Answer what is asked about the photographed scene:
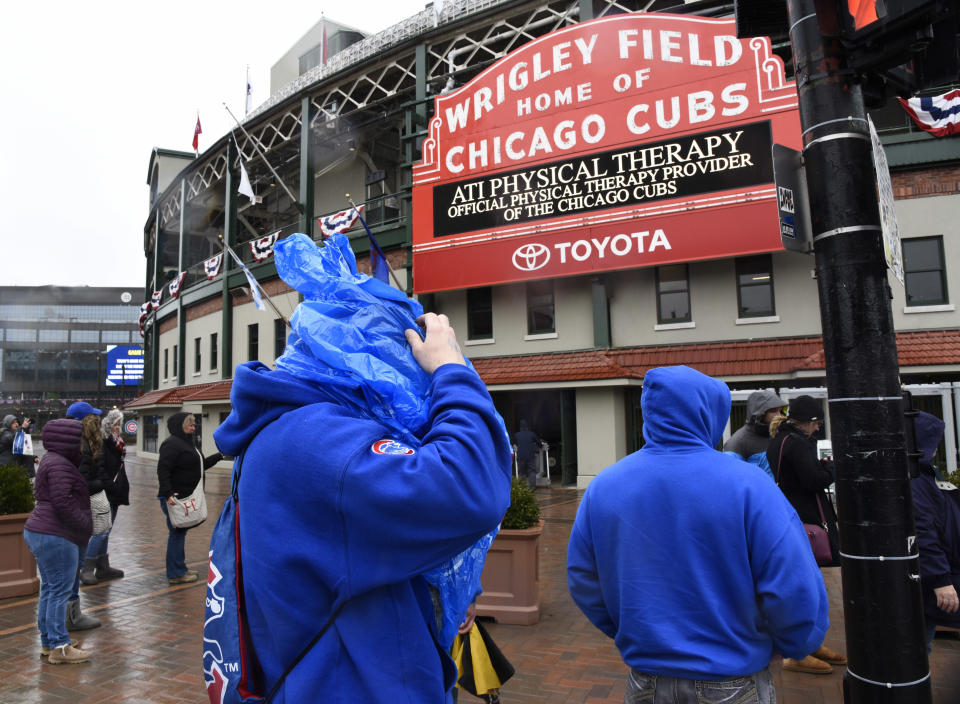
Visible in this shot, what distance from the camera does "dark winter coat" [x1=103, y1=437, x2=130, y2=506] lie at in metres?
7.43

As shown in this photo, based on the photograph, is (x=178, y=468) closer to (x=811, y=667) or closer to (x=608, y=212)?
(x=811, y=667)

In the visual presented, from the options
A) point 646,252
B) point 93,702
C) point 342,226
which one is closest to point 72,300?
point 342,226

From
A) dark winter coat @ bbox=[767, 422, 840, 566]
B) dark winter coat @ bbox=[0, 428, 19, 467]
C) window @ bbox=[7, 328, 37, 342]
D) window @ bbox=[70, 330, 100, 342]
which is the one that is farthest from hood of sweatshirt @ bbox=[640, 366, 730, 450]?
window @ bbox=[7, 328, 37, 342]

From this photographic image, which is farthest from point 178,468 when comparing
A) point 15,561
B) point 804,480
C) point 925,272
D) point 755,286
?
point 925,272

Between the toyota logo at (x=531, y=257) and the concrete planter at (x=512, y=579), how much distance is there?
11342 mm

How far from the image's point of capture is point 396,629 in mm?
1271

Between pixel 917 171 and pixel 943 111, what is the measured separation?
125cm

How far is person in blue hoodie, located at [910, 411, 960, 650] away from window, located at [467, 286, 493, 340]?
14865 mm

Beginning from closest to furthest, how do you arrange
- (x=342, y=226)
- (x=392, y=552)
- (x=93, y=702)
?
(x=392, y=552), (x=93, y=702), (x=342, y=226)

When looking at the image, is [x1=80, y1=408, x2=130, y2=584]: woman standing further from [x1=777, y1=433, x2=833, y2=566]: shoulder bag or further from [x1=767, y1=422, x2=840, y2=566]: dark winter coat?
[x1=777, y1=433, x2=833, y2=566]: shoulder bag

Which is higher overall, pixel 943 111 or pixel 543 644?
pixel 943 111

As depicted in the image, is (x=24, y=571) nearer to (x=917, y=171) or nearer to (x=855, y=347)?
(x=855, y=347)

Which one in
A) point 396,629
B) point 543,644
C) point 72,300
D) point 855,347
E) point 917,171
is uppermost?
point 72,300

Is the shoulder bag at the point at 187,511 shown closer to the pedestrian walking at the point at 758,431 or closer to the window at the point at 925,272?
the pedestrian walking at the point at 758,431
